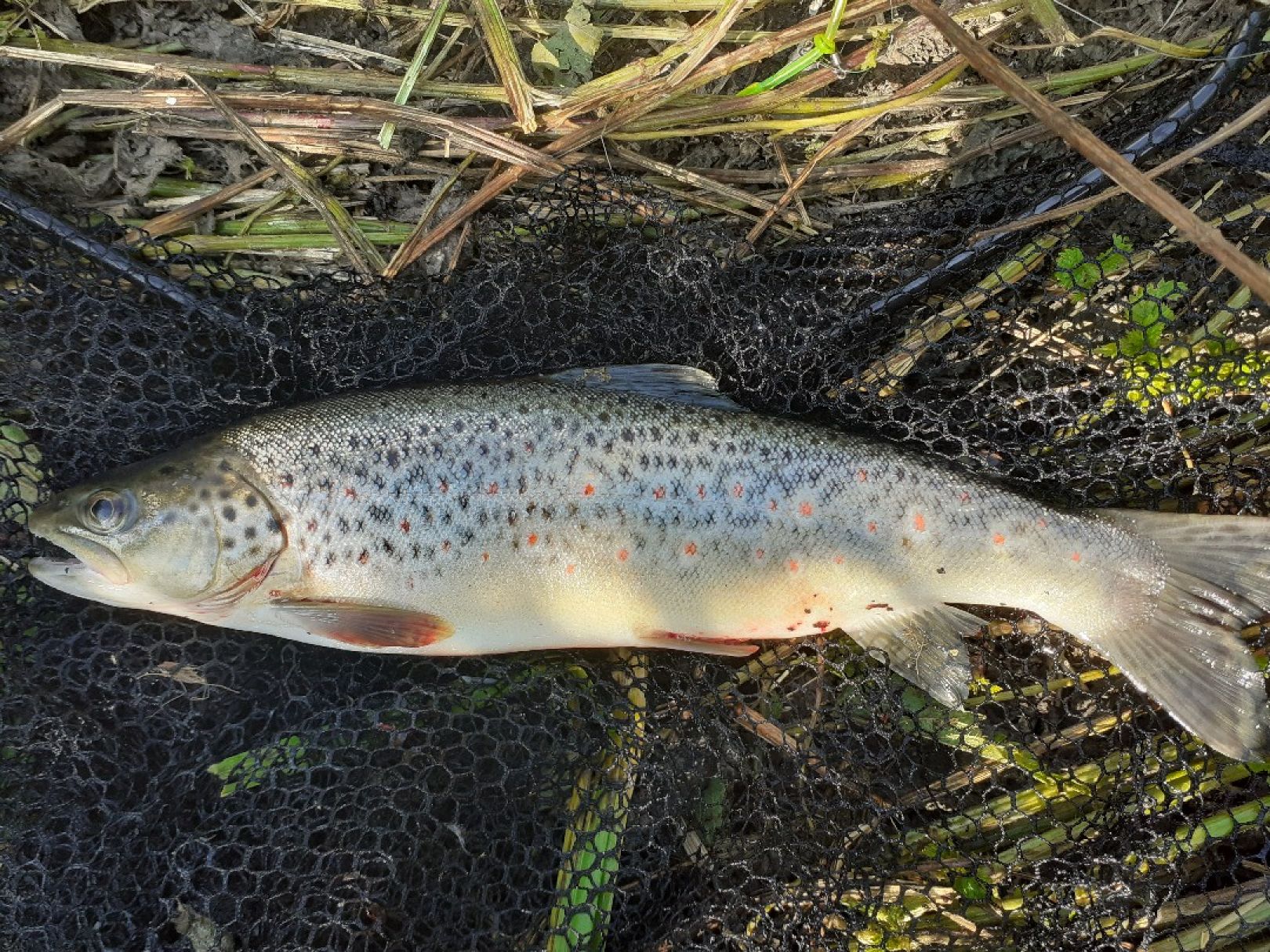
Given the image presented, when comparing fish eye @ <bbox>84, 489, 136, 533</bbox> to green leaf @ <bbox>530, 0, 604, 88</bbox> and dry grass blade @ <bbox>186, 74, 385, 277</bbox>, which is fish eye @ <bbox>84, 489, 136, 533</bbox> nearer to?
dry grass blade @ <bbox>186, 74, 385, 277</bbox>

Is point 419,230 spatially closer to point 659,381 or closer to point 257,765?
point 659,381

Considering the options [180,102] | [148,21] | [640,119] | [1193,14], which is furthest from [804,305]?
[148,21]

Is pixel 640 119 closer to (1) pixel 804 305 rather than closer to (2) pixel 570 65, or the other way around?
(2) pixel 570 65

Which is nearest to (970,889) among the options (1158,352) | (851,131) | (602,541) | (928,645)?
(928,645)

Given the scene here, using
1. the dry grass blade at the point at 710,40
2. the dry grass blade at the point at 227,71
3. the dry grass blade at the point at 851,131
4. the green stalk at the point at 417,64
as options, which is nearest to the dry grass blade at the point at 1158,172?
the dry grass blade at the point at 851,131

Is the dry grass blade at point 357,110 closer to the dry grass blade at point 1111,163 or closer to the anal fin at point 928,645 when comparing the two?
the dry grass blade at point 1111,163
